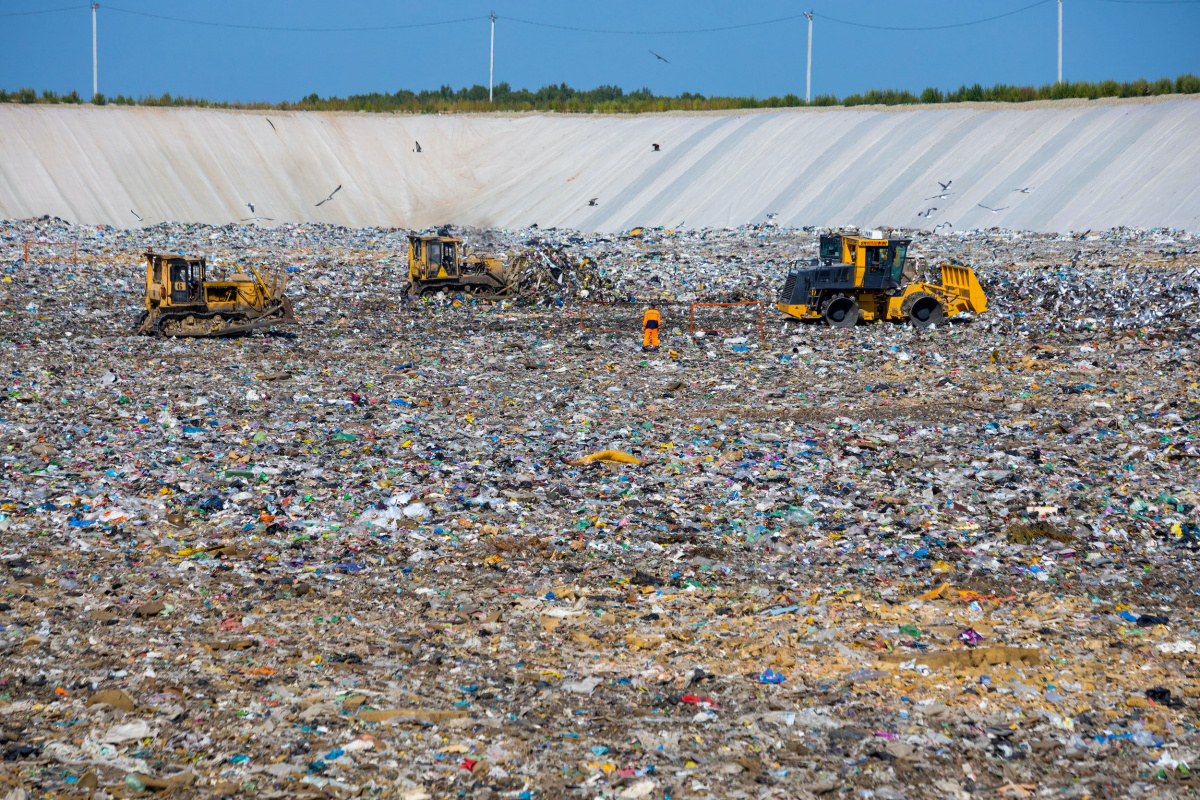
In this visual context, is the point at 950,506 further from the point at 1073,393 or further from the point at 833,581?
the point at 1073,393

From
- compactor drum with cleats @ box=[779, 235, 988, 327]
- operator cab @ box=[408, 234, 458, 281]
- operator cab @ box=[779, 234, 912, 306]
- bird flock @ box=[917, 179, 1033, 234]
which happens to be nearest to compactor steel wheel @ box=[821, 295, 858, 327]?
compactor drum with cleats @ box=[779, 235, 988, 327]

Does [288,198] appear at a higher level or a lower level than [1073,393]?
higher

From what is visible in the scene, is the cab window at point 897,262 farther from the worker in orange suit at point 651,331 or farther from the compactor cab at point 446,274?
the compactor cab at point 446,274

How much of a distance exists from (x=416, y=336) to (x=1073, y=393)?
9.99m

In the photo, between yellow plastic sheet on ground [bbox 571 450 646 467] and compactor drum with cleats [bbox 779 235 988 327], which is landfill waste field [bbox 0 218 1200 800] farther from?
compactor drum with cleats [bbox 779 235 988 327]

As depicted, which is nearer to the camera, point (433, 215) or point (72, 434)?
point (72, 434)

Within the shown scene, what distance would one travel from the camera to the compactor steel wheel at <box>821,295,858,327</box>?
17047mm

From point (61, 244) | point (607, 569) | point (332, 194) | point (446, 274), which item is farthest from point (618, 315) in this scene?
point (332, 194)

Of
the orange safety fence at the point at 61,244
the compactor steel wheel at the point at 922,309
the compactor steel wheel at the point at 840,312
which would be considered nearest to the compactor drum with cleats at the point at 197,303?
the orange safety fence at the point at 61,244

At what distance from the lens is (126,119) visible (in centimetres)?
3734

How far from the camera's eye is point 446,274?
69.1 ft

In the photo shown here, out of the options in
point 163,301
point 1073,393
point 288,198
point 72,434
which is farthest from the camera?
point 288,198

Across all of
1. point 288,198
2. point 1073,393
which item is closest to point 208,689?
point 1073,393

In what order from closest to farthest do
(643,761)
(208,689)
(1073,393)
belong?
(643,761) < (208,689) < (1073,393)
